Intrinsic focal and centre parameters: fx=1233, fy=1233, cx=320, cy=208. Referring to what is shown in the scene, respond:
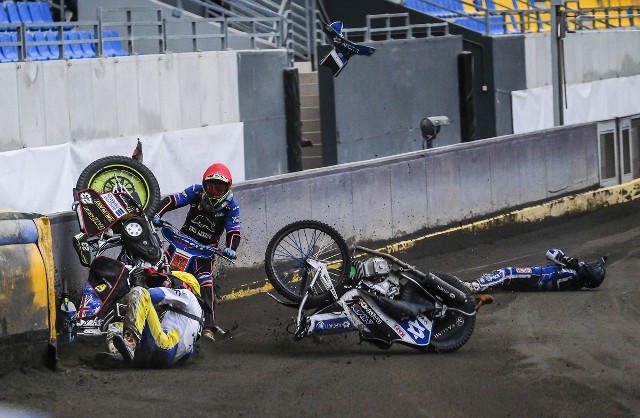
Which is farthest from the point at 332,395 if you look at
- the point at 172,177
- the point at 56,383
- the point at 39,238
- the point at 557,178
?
the point at 557,178

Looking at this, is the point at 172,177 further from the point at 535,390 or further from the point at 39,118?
the point at 535,390

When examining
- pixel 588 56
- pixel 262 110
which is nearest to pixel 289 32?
pixel 262 110

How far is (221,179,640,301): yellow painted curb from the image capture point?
17.7 meters

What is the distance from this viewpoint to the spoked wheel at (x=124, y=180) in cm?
1239

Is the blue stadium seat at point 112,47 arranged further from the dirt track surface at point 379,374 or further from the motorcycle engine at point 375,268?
the motorcycle engine at point 375,268

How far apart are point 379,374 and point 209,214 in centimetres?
324

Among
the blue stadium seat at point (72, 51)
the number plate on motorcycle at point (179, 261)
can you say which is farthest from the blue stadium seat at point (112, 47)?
the number plate on motorcycle at point (179, 261)

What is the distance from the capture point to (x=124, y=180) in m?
12.6

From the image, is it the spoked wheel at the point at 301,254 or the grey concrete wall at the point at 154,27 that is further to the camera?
the grey concrete wall at the point at 154,27

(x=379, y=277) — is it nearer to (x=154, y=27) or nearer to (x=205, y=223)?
(x=205, y=223)

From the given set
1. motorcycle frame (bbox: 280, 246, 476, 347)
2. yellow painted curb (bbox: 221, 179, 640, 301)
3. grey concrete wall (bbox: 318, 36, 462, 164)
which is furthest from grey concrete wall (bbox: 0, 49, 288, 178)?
motorcycle frame (bbox: 280, 246, 476, 347)

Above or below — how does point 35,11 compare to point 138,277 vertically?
above

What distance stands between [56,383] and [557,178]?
14182 millimetres

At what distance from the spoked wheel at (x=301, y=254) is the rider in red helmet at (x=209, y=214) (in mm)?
454
